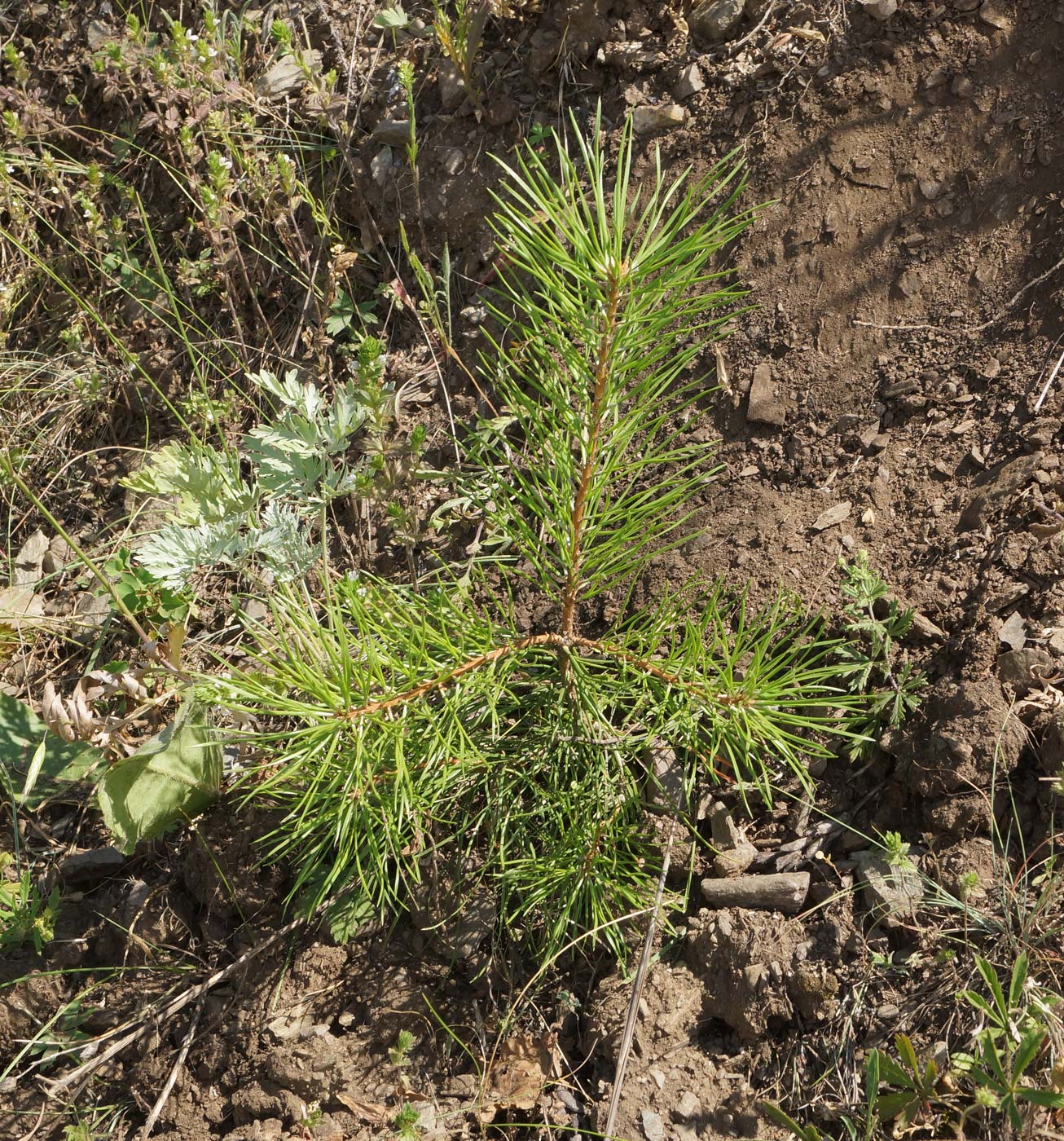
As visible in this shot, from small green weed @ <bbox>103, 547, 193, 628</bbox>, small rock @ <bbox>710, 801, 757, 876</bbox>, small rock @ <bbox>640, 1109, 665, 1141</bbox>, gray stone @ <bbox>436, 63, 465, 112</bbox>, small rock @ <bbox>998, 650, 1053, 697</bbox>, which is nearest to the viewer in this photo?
small rock @ <bbox>640, 1109, 665, 1141</bbox>

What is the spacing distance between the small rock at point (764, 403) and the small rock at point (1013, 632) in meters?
0.72

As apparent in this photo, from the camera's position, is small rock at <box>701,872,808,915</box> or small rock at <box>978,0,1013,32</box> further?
small rock at <box>978,0,1013,32</box>

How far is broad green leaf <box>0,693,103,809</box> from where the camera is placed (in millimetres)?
2641

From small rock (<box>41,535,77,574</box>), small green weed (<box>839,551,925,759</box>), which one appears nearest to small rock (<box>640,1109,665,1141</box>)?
small green weed (<box>839,551,925,759</box>)

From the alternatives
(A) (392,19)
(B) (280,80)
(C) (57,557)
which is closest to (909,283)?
(A) (392,19)

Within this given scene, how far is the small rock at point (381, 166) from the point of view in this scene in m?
3.18

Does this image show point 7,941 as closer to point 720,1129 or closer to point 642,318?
point 720,1129

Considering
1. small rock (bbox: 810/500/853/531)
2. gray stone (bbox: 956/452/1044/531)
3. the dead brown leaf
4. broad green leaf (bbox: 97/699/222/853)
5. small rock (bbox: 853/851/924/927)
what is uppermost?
gray stone (bbox: 956/452/1044/531)

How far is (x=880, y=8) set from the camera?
256 centimetres

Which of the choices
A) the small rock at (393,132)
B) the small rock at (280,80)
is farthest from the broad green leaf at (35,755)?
the small rock at (280,80)

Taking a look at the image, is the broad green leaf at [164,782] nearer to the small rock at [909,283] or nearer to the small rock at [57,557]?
the small rock at [57,557]

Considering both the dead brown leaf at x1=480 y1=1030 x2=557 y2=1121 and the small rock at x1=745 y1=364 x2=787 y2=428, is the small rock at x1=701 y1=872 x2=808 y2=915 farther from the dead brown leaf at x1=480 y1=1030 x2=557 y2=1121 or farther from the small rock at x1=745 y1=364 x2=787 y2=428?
the small rock at x1=745 y1=364 x2=787 y2=428

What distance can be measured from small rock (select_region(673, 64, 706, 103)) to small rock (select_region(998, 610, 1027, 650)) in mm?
1674

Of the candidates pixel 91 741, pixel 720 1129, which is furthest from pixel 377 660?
pixel 91 741
